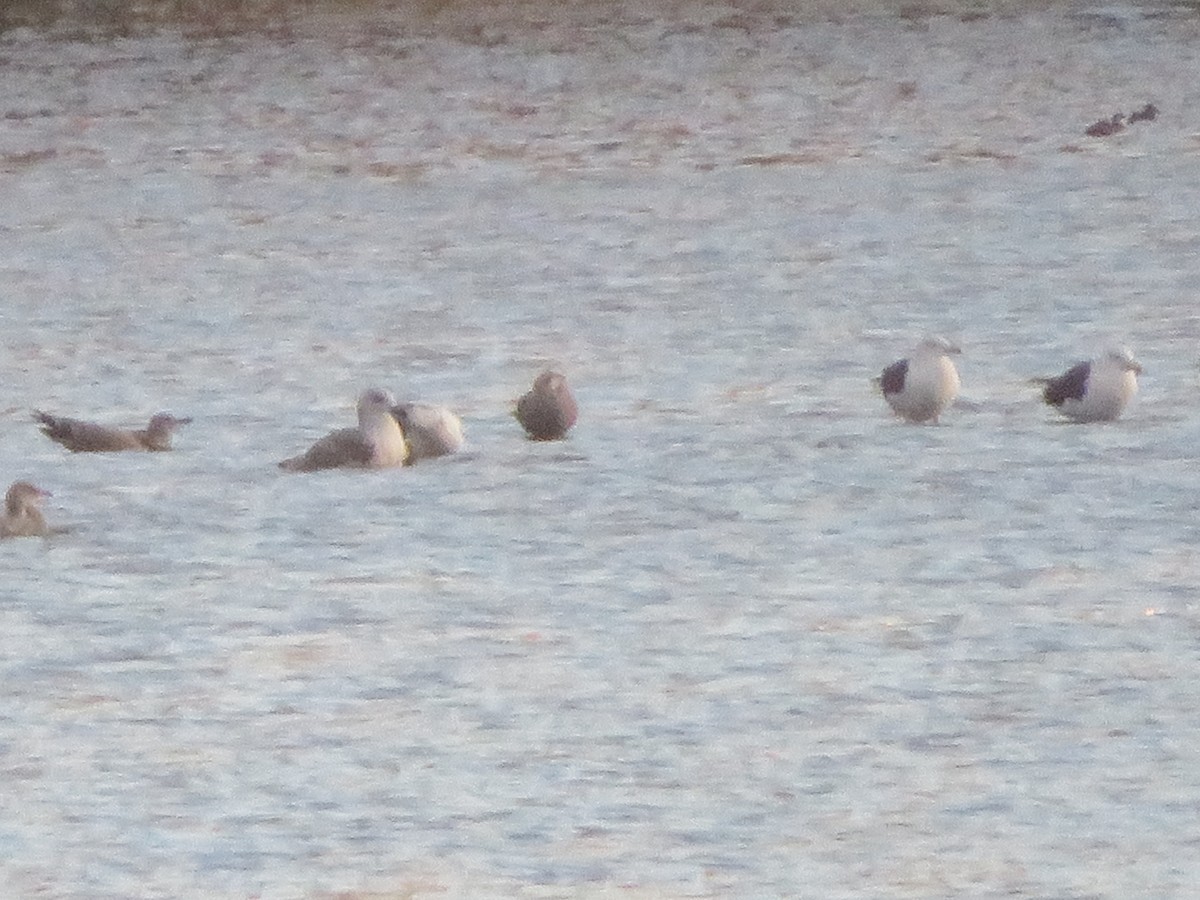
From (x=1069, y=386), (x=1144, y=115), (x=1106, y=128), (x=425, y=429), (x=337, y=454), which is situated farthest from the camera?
(x=1144, y=115)

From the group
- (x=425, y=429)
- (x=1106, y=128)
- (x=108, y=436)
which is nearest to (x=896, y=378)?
(x=425, y=429)

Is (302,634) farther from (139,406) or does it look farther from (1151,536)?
(139,406)

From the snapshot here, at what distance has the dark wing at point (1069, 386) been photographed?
950 cm

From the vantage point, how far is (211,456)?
30.9 feet

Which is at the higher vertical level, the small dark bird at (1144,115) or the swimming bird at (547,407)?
the small dark bird at (1144,115)

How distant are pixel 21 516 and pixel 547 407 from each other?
6.56 feet

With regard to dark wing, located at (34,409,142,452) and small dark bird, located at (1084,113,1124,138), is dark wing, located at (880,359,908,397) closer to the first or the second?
dark wing, located at (34,409,142,452)

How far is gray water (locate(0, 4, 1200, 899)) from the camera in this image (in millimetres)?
5445

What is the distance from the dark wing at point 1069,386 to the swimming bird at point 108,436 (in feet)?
9.57

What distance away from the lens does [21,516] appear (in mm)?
8148

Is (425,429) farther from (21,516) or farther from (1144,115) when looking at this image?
(1144,115)

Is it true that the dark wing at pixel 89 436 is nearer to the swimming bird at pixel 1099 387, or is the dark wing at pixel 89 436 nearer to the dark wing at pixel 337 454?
the dark wing at pixel 337 454

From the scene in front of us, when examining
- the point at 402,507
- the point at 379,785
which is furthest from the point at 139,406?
the point at 379,785

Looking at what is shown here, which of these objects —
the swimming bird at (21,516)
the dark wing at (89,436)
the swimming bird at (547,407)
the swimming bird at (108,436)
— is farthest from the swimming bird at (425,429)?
the swimming bird at (21,516)
